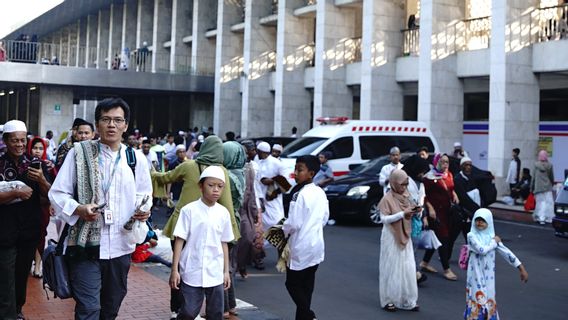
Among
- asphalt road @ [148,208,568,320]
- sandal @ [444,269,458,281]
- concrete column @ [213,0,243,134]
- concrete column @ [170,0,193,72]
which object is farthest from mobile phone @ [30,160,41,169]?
concrete column @ [170,0,193,72]

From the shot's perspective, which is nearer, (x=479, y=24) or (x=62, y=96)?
(x=479, y=24)

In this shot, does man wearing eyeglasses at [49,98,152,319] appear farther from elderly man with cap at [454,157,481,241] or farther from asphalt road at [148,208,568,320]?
elderly man with cap at [454,157,481,241]

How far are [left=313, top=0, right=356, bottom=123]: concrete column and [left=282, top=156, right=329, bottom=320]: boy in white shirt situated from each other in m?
23.4

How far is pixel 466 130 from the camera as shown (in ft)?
88.1

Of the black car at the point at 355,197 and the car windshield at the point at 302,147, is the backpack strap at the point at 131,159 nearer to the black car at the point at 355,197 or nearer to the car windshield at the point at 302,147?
the black car at the point at 355,197

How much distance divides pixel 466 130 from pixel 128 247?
74.9 ft

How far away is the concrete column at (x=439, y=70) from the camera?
2519 centimetres

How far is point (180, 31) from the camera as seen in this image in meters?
44.0

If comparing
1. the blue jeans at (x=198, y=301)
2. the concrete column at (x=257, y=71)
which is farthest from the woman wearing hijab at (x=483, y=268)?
the concrete column at (x=257, y=71)

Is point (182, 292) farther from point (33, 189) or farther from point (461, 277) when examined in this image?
point (461, 277)

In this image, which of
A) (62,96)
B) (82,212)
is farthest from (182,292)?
(62,96)

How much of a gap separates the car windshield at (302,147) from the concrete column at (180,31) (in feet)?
81.1

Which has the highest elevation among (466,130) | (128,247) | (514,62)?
(514,62)

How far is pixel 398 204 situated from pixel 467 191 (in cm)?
321
